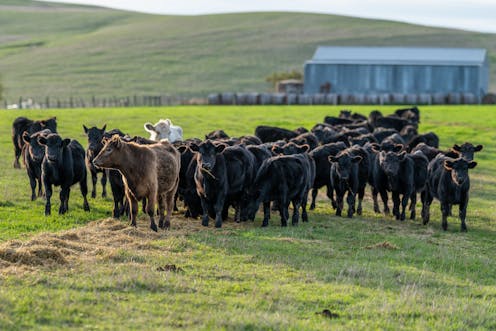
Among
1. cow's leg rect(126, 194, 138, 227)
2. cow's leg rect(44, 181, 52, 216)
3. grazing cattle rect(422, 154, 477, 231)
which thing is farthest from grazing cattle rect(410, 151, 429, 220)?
cow's leg rect(44, 181, 52, 216)

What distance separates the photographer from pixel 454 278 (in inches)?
435

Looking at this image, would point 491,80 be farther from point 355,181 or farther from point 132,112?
point 355,181

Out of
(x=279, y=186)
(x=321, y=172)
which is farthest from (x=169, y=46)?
(x=279, y=186)

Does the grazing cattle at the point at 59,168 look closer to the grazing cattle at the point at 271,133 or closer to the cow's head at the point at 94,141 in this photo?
the cow's head at the point at 94,141

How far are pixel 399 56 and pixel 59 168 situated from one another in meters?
62.7

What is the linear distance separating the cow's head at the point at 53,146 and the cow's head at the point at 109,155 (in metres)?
2.16

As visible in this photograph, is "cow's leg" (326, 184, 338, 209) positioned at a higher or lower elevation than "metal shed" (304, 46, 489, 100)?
lower

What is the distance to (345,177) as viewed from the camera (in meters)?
17.1

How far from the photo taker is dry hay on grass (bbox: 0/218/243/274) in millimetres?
10609

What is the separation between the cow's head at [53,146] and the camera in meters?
15.5

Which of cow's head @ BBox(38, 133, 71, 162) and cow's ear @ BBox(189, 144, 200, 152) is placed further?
cow's head @ BBox(38, 133, 71, 162)

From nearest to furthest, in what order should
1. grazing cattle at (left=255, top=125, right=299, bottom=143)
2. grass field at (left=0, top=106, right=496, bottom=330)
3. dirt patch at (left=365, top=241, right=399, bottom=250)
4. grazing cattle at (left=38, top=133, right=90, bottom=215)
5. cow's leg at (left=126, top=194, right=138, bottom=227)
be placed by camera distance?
grass field at (left=0, top=106, right=496, bottom=330), dirt patch at (left=365, top=241, right=399, bottom=250), cow's leg at (left=126, top=194, right=138, bottom=227), grazing cattle at (left=38, top=133, right=90, bottom=215), grazing cattle at (left=255, top=125, right=299, bottom=143)

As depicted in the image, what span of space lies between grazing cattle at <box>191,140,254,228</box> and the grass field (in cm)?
43

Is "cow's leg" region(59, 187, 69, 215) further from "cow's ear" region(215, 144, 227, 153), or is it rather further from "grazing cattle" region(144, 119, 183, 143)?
"grazing cattle" region(144, 119, 183, 143)
